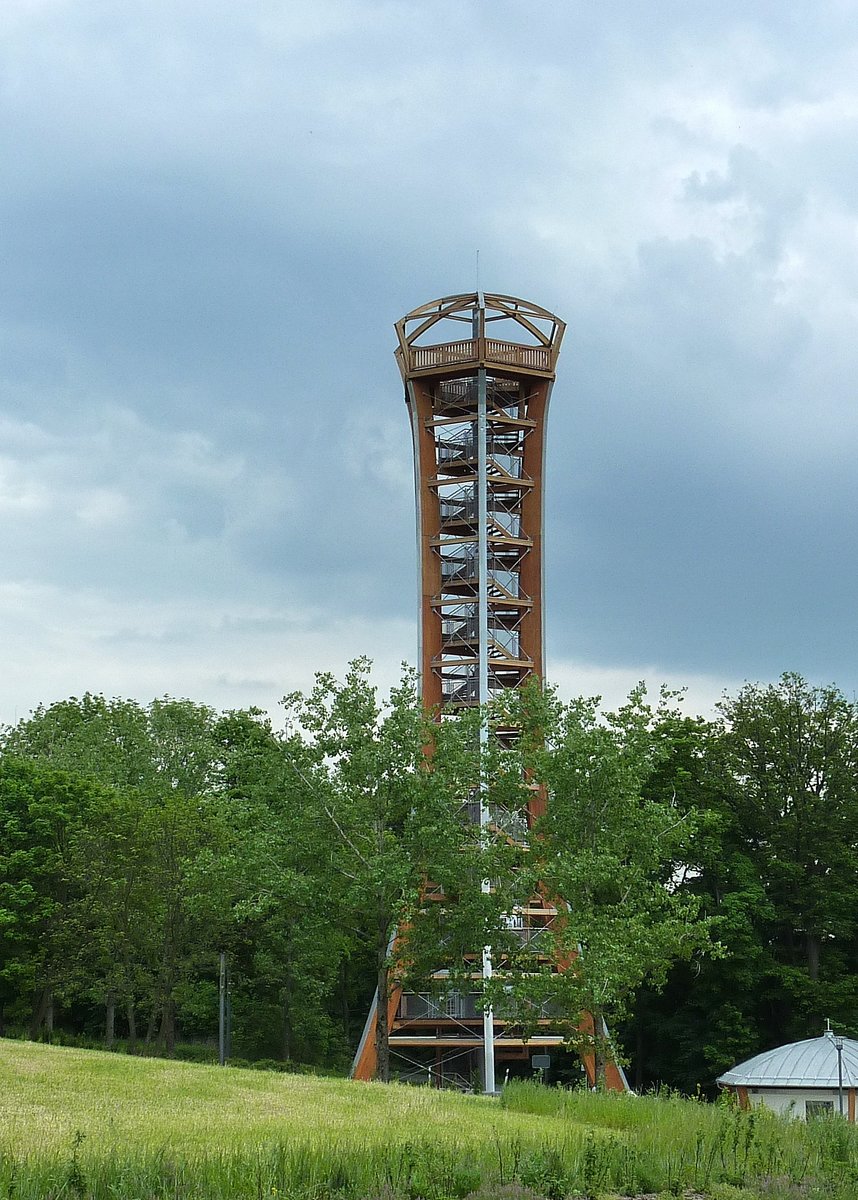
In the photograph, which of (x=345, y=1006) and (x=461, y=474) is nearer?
(x=461, y=474)

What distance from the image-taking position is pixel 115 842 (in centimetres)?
4347

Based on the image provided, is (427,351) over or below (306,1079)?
over

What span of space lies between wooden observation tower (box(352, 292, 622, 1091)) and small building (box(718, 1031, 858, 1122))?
7.71m

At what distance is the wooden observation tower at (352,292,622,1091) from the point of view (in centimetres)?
4847

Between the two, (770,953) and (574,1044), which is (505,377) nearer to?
(770,953)

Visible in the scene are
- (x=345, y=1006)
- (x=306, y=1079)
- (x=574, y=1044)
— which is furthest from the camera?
(x=345, y=1006)

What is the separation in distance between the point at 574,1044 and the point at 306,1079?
8.50 metres

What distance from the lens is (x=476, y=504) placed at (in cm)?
5009

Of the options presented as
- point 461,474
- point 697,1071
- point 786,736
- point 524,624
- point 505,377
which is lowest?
point 697,1071

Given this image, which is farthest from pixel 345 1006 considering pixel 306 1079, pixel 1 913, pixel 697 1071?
pixel 306 1079

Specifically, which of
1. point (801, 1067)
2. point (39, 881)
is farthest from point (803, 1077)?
point (39, 881)

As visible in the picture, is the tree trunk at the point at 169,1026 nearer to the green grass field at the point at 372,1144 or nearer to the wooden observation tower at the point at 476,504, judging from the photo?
the wooden observation tower at the point at 476,504

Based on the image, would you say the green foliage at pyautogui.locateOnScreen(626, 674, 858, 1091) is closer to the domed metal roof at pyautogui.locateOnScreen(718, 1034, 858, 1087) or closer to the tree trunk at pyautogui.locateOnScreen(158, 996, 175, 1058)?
the domed metal roof at pyautogui.locateOnScreen(718, 1034, 858, 1087)

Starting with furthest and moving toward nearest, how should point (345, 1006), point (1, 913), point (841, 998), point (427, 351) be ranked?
1. point (345, 1006)
2. point (427, 351)
3. point (841, 998)
4. point (1, 913)
